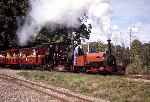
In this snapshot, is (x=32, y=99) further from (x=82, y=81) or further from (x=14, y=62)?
(x=14, y=62)

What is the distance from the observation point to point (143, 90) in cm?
1619

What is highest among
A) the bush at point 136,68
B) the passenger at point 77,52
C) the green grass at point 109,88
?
the passenger at point 77,52

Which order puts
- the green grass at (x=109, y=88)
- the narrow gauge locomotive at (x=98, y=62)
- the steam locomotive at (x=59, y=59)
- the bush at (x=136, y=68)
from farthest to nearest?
the bush at (x=136, y=68)
the steam locomotive at (x=59, y=59)
the narrow gauge locomotive at (x=98, y=62)
the green grass at (x=109, y=88)

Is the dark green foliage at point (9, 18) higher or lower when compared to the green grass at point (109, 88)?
higher

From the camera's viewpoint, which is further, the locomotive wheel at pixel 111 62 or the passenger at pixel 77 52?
the passenger at pixel 77 52

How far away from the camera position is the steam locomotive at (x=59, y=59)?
25844mm

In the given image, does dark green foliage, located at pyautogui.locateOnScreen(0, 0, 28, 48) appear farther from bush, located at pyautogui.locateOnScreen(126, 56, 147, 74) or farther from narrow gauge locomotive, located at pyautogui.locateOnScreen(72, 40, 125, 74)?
narrow gauge locomotive, located at pyautogui.locateOnScreen(72, 40, 125, 74)

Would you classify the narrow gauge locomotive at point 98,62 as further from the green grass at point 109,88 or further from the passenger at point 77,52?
the green grass at point 109,88

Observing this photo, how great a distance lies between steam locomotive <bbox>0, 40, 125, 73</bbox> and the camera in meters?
25.8

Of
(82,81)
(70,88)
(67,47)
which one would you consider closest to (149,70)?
(67,47)

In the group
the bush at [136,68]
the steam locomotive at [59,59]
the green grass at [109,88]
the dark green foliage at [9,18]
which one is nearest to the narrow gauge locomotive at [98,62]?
the steam locomotive at [59,59]

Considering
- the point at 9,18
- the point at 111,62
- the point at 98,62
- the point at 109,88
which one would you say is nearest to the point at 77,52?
the point at 98,62

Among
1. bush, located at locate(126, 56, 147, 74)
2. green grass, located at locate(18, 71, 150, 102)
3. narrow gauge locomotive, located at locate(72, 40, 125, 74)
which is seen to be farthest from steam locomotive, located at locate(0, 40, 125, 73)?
bush, located at locate(126, 56, 147, 74)

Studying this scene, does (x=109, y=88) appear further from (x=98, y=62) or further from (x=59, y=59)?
(x=59, y=59)
